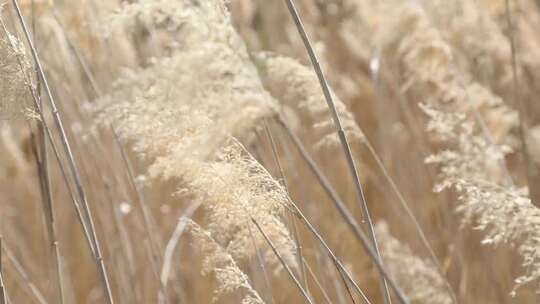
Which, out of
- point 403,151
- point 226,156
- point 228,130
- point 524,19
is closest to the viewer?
point 228,130

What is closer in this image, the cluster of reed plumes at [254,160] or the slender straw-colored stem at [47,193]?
the cluster of reed plumes at [254,160]

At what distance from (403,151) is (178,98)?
143 centimetres

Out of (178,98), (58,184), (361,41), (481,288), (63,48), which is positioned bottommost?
(481,288)

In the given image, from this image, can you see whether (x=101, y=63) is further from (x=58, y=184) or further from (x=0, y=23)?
(x=0, y=23)

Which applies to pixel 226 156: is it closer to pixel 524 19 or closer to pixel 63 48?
pixel 63 48

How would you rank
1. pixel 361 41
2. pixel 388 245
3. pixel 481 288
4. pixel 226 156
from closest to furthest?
pixel 226 156 → pixel 388 245 → pixel 481 288 → pixel 361 41

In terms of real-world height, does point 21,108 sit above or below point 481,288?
above

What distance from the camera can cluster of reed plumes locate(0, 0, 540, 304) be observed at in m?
0.92

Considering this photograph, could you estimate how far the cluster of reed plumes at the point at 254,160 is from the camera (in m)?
0.92

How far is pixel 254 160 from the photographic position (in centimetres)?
88

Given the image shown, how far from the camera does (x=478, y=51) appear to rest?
7.07 ft

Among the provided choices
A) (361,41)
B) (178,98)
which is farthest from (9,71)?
(361,41)

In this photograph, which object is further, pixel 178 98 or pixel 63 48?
pixel 63 48

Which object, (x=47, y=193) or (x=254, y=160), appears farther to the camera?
(x=47, y=193)
